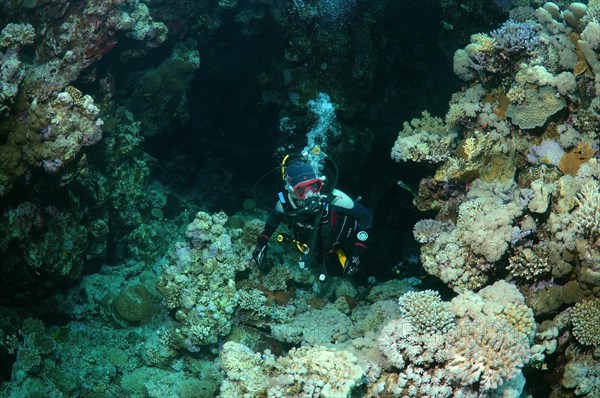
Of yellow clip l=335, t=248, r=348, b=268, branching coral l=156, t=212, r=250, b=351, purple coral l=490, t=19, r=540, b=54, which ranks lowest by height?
branching coral l=156, t=212, r=250, b=351

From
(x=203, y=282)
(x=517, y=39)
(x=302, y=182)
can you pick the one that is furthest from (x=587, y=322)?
(x=203, y=282)

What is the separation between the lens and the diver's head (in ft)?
17.4

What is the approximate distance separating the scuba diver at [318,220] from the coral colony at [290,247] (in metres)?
0.72

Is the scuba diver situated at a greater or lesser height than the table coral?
lesser

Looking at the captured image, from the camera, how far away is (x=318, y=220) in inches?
221

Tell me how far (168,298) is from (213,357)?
1095 millimetres

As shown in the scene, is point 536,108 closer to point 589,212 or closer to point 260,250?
point 589,212

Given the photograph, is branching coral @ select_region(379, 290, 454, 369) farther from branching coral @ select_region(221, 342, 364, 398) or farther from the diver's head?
the diver's head

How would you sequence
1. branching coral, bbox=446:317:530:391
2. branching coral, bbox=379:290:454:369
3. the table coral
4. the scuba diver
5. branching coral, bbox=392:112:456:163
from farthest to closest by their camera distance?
branching coral, bbox=392:112:456:163 < the scuba diver < the table coral < branching coral, bbox=379:290:454:369 < branching coral, bbox=446:317:530:391

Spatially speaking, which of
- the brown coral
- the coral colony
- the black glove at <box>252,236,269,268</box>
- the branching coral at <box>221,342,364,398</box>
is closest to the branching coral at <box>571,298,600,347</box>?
the coral colony

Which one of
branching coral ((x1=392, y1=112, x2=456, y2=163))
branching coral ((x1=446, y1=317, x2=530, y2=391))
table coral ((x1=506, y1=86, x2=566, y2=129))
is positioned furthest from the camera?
branching coral ((x1=392, y1=112, x2=456, y2=163))

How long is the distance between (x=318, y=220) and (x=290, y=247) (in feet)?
6.06

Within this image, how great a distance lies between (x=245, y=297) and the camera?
20.2ft

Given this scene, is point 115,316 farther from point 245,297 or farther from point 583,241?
point 583,241
